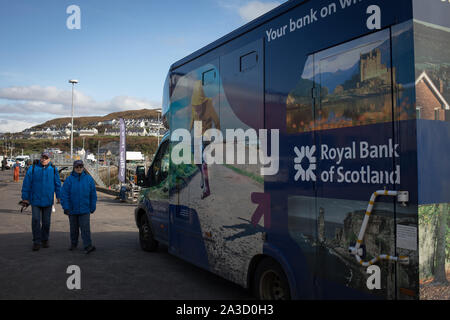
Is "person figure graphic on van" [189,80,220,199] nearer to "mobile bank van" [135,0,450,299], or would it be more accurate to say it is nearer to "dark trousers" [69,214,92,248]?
"mobile bank van" [135,0,450,299]

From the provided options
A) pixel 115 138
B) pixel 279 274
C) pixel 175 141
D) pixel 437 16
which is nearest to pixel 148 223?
pixel 175 141

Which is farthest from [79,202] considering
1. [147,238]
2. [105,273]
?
[105,273]

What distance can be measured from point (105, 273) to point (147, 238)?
154cm

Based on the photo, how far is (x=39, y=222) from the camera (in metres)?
7.46

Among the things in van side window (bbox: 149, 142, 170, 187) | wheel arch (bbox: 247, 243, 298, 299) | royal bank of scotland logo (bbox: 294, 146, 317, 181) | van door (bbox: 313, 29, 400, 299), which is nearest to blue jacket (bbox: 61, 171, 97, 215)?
van side window (bbox: 149, 142, 170, 187)

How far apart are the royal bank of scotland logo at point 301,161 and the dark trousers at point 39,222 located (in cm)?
578

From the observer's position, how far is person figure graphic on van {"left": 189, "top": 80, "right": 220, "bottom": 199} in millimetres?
4862

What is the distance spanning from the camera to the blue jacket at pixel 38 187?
7.42 m

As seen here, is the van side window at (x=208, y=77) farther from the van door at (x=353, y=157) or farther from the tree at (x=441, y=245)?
the tree at (x=441, y=245)

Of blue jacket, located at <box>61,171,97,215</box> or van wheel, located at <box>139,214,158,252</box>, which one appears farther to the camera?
van wheel, located at <box>139,214,158,252</box>

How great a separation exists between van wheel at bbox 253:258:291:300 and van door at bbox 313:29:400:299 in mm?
627

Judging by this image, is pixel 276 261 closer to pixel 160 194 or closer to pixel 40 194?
pixel 160 194

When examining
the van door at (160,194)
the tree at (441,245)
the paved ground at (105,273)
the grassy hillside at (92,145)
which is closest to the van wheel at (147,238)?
the paved ground at (105,273)
